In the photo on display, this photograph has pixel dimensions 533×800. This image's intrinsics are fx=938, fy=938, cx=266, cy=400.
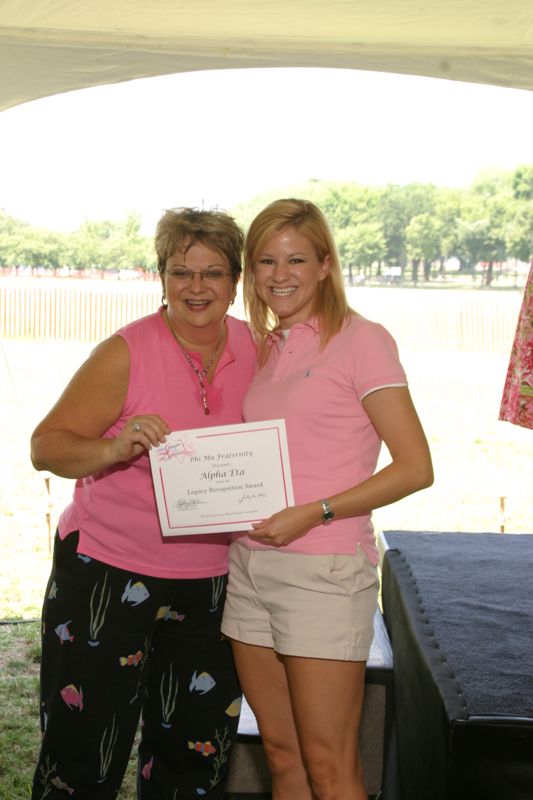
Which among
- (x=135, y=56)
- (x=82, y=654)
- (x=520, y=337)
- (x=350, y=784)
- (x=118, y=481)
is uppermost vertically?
(x=135, y=56)

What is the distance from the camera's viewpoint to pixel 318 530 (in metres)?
1.87

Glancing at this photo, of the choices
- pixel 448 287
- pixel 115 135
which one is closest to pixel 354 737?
pixel 115 135

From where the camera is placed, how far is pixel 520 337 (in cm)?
315

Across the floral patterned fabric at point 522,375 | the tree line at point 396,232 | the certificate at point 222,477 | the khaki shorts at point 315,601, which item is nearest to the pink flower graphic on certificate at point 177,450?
the certificate at point 222,477

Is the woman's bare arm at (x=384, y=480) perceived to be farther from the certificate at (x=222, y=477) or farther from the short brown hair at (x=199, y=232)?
the short brown hair at (x=199, y=232)

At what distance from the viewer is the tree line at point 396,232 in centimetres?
802

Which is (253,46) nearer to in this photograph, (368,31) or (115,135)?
(368,31)

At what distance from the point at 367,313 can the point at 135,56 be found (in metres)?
5.25

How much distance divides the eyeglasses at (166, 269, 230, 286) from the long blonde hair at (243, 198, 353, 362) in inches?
2.8

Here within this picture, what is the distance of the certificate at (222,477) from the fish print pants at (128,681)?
22 cm

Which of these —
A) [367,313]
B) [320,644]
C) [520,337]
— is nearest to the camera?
[320,644]

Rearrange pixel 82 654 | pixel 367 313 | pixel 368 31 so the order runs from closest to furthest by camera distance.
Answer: pixel 82 654
pixel 368 31
pixel 367 313

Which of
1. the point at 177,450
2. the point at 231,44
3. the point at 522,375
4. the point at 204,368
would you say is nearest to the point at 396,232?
the point at 231,44
